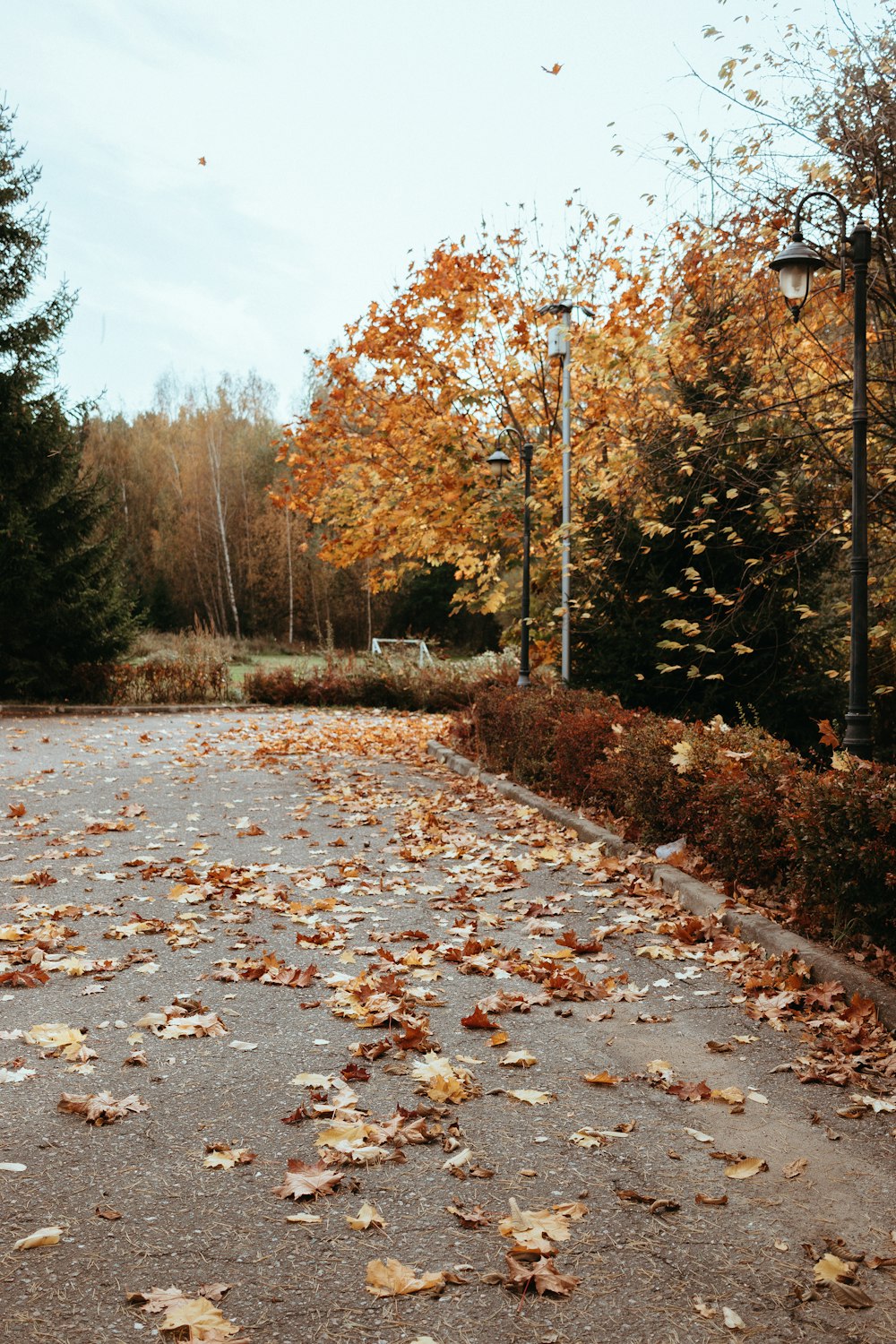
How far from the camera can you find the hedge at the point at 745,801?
14.9 feet

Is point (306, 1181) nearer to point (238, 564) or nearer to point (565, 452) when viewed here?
point (565, 452)

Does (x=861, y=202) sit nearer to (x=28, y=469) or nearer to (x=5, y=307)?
(x=28, y=469)

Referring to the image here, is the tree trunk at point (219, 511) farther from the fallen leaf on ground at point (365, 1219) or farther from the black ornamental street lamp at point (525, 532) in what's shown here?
the fallen leaf on ground at point (365, 1219)

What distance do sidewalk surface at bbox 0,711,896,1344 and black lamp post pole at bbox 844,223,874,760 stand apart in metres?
1.62

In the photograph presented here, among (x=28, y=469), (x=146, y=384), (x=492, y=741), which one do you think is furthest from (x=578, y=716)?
(x=146, y=384)

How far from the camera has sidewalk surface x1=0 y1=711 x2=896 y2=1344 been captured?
2410 millimetres

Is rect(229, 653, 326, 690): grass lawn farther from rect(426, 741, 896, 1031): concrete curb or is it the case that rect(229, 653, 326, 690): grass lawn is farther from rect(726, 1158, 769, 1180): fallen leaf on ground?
rect(726, 1158, 769, 1180): fallen leaf on ground

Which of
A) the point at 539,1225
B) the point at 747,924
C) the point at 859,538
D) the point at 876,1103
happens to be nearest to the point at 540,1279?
the point at 539,1225

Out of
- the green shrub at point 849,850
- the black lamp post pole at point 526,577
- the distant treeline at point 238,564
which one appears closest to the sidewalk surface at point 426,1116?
the green shrub at point 849,850

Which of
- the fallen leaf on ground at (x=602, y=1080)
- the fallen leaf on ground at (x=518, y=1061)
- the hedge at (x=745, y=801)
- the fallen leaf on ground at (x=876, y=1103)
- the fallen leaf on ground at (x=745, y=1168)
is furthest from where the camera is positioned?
the hedge at (x=745, y=801)

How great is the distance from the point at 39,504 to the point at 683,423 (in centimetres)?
1660

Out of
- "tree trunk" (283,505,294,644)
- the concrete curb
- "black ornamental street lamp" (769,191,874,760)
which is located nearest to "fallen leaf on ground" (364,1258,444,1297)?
the concrete curb

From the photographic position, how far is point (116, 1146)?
10.3ft

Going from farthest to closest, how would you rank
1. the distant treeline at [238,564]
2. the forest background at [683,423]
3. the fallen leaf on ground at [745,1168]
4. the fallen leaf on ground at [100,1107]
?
the distant treeline at [238,564] → the forest background at [683,423] → the fallen leaf on ground at [100,1107] → the fallen leaf on ground at [745,1168]
